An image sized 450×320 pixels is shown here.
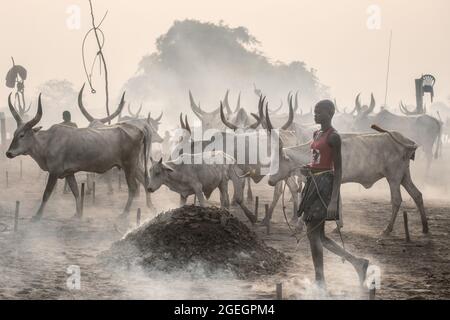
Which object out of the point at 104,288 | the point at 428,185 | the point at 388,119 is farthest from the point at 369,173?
the point at 388,119

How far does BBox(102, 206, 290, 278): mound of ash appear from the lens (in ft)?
28.7

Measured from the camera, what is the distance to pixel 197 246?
898cm

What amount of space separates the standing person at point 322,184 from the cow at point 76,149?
692 cm

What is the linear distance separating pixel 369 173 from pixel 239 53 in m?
53.1

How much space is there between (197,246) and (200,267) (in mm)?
423

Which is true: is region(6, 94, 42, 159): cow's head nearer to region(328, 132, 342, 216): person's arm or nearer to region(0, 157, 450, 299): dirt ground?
region(0, 157, 450, 299): dirt ground

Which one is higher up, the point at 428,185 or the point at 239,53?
the point at 239,53

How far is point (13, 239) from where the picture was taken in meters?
11.0

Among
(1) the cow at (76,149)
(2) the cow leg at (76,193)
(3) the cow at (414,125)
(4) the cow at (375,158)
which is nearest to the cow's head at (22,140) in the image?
(1) the cow at (76,149)

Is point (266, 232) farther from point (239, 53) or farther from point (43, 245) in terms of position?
point (239, 53)

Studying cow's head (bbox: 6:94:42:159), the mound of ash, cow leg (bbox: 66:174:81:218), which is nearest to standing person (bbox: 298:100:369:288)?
the mound of ash

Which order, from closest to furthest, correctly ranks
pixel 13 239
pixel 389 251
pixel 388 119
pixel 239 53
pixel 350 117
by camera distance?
pixel 389 251 → pixel 13 239 → pixel 388 119 → pixel 350 117 → pixel 239 53

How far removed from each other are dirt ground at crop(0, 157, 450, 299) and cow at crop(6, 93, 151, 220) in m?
0.84

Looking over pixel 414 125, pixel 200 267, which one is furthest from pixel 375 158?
pixel 414 125
